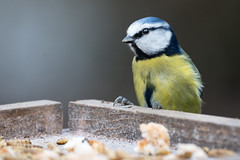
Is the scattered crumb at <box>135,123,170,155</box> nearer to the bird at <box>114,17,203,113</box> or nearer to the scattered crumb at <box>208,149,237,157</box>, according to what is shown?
the scattered crumb at <box>208,149,237,157</box>

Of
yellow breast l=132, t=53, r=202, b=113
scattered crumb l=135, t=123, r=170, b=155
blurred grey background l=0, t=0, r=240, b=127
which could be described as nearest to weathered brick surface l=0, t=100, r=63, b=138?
yellow breast l=132, t=53, r=202, b=113

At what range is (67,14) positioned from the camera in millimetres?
4137

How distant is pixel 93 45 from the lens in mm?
4293

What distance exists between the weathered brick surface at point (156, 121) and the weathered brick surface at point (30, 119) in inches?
3.1

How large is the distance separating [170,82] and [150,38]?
242 mm

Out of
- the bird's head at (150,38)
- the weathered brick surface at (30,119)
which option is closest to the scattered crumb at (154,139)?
→ the weathered brick surface at (30,119)

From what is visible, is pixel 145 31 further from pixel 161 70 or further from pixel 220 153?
pixel 220 153

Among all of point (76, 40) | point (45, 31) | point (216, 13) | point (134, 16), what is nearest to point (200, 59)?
point (216, 13)

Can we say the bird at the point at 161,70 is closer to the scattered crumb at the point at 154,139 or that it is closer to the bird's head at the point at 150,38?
the bird's head at the point at 150,38

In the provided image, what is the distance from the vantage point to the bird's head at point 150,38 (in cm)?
218

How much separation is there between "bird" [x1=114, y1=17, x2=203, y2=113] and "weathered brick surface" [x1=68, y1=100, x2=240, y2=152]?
0.33 metres

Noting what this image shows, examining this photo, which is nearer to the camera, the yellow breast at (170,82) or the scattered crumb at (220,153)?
the scattered crumb at (220,153)

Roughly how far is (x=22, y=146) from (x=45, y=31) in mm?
2610

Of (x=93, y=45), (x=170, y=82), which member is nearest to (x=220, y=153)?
(x=170, y=82)
